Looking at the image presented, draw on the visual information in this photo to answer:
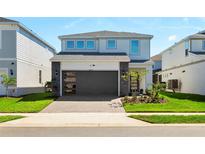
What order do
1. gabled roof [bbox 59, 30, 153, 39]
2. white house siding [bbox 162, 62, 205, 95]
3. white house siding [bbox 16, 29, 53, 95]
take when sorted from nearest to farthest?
1. white house siding [bbox 16, 29, 53, 95]
2. white house siding [bbox 162, 62, 205, 95]
3. gabled roof [bbox 59, 30, 153, 39]

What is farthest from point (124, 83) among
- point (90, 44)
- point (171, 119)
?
point (171, 119)

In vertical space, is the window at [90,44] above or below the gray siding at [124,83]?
above

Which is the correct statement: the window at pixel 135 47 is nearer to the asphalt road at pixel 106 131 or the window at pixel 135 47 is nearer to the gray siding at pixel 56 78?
the gray siding at pixel 56 78

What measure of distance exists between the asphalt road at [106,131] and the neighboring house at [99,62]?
11328 millimetres

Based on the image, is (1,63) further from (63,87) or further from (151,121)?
(151,121)

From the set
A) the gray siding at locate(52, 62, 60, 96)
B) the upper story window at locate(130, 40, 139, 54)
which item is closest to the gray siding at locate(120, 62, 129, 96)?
the upper story window at locate(130, 40, 139, 54)

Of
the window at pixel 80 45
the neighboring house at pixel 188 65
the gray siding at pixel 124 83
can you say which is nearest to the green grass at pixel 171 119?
the gray siding at pixel 124 83

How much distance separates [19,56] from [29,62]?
302 centimetres

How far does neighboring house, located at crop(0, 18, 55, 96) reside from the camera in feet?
68.7

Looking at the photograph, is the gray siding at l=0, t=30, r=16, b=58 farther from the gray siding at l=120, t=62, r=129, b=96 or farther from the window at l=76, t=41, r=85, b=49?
the gray siding at l=120, t=62, r=129, b=96

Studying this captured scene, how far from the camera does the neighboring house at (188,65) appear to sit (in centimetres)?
2328

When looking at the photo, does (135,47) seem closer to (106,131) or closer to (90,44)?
(90,44)

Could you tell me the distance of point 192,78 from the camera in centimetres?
2473

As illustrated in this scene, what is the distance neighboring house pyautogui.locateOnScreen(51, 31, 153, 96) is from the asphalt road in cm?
1133
